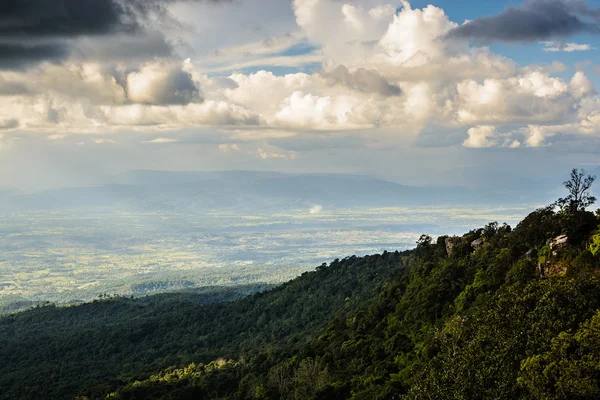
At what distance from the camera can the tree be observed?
168ft

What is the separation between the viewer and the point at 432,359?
131 ft

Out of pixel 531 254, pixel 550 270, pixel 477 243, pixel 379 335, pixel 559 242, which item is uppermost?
pixel 559 242

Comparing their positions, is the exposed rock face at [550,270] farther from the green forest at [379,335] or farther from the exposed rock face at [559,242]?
the exposed rock face at [559,242]

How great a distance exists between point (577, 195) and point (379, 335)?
22857 mm

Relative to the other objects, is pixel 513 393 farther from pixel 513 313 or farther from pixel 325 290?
pixel 325 290

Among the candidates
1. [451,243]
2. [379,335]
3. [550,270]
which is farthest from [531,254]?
[451,243]

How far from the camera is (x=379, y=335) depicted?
187 ft

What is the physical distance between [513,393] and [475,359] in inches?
146

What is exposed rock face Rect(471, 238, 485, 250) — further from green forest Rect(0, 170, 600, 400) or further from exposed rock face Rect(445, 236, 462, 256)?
exposed rock face Rect(445, 236, 462, 256)

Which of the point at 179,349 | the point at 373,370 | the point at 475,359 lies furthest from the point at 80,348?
the point at 475,359

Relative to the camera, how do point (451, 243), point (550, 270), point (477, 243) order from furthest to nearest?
1. point (451, 243)
2. point (477, 243)
3. point (550, 270)

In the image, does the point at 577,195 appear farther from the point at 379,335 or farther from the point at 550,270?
the point at 379,335

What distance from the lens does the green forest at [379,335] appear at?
32.1 metres

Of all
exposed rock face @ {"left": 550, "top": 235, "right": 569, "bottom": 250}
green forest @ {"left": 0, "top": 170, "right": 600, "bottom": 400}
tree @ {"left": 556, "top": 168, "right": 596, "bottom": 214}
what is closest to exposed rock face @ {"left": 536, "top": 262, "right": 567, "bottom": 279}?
green forest @ {"left": 0, "top": 170, "right": 600, "bottom": 400}
